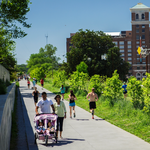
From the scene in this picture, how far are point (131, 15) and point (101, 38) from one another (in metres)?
68.8

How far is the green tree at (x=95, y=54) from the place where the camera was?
60.8 meters

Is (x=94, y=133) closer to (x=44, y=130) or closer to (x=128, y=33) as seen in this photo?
(x=44, y=130)

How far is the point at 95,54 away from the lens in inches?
2402

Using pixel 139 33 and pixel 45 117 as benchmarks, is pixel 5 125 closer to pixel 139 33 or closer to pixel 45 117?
pixel 45 117

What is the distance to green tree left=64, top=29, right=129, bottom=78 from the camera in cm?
6081

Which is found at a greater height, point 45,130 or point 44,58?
point 44,58

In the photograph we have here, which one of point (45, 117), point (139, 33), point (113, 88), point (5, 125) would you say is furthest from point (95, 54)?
point (139, 33)

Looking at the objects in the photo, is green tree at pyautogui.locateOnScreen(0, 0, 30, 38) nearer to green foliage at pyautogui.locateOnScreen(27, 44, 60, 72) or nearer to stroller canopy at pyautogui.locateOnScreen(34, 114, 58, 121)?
stroller canopy at pyautogui.locateOnScreen(34, 114, 58, 121)

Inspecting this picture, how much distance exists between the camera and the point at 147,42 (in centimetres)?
12550

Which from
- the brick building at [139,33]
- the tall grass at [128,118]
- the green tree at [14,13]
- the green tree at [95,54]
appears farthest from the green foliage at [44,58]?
the tall grass at [128,118]

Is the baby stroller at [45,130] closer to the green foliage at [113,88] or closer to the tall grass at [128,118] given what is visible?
the tall grass at [128,118]

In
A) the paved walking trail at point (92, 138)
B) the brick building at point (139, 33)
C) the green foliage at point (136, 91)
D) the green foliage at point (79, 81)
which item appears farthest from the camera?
the brick building at point (139, 33)

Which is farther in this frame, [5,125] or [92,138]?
[92,138]

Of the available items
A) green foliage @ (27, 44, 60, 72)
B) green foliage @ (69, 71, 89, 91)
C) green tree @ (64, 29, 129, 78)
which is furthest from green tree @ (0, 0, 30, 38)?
green foliage @ (27, 44, 60, 72)
